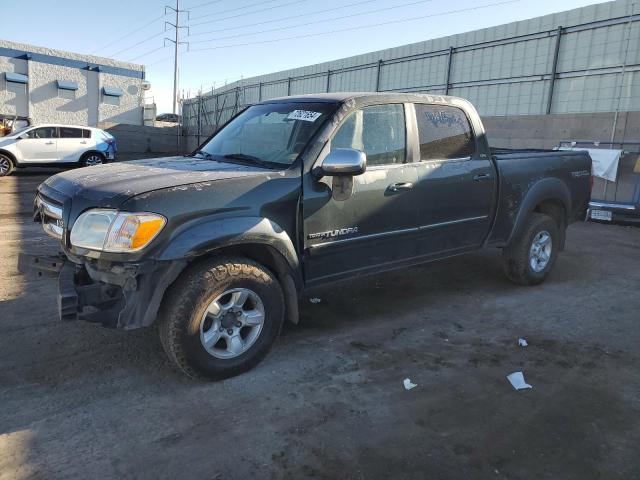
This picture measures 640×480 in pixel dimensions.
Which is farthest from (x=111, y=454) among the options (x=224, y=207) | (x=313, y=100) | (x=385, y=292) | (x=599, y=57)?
(x=599, y=57)

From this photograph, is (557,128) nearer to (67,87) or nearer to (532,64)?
(532,64)

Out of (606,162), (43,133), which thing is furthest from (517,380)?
(43,133)

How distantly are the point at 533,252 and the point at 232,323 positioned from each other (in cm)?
357

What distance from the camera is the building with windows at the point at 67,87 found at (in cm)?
2834

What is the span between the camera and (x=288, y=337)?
13.2 ft

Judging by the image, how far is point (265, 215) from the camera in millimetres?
3365

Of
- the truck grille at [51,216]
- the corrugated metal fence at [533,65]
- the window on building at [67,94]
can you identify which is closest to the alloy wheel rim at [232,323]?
the truck grille at [51,216]

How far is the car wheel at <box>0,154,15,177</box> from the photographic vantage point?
1517 centimetres

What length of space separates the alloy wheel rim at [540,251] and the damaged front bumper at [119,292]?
3.90m

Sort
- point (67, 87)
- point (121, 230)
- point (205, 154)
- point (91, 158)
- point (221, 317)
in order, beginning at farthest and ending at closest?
point (67, 87), point (91, 158), point (205, 154), point (221, 317), point (121, 230)

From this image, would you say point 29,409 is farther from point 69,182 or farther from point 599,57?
point 599,57

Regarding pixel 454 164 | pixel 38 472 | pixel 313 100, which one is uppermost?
pixel 313 100

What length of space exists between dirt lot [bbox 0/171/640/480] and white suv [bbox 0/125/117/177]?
40.9ft

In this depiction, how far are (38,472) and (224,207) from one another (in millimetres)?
1679
